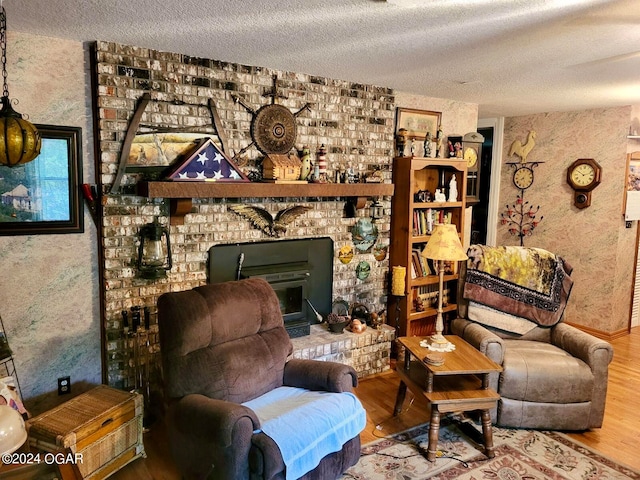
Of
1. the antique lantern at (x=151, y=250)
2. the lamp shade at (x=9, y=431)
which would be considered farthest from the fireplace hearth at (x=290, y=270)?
the lamp shade at (x=9, y=431)

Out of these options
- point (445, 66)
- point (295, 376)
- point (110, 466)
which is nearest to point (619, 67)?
point (445, 66)

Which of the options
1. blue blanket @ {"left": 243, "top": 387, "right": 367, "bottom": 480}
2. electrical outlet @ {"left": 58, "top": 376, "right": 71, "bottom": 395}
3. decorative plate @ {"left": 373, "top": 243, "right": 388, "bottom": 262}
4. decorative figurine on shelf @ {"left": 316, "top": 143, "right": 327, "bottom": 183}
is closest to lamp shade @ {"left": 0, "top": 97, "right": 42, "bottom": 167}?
electrical outlet @ {"left": 58, "top": 376, "right": 71, "bottom": 395}

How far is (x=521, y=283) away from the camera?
3551 millimetres

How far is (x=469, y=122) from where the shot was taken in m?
4.74

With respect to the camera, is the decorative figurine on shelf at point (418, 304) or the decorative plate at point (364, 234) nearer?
the decorative plate at point (364, 234)

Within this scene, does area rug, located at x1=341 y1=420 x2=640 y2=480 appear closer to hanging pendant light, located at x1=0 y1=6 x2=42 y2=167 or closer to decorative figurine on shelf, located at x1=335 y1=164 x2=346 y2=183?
decorative figurine on shelf, located at x1=335 y1=164 x2=346 y2=183

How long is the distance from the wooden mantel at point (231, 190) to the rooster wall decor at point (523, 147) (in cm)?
276

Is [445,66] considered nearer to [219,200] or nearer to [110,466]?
[219,200]

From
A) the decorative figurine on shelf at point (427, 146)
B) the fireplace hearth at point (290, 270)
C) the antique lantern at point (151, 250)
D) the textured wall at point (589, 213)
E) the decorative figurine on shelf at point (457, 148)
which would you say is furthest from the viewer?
the textured wall at point (589, 213)

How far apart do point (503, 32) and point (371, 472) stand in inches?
99.0

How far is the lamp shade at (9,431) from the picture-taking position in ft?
3.50

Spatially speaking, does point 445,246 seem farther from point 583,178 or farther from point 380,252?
point 583,178

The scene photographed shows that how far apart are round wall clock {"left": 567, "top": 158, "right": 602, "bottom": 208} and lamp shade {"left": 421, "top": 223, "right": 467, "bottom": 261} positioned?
2.82 metres

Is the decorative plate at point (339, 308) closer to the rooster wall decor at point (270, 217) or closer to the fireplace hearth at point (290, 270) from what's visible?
the fireplace hearth at point (290, 270)
